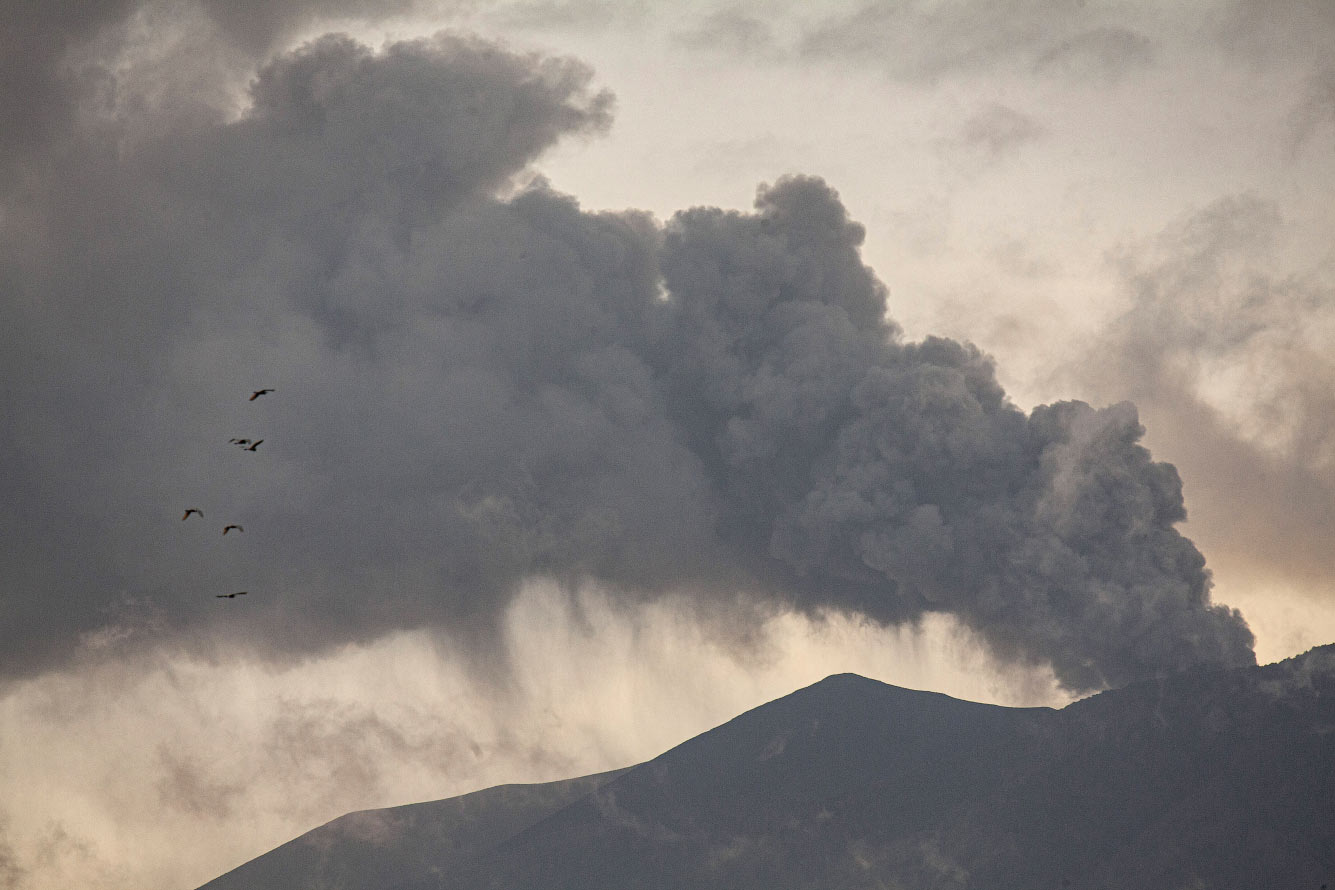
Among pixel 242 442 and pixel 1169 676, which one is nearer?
pixel 242 442

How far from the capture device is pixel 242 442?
197 ft

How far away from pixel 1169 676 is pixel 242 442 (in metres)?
169

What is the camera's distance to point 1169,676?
653 ft
